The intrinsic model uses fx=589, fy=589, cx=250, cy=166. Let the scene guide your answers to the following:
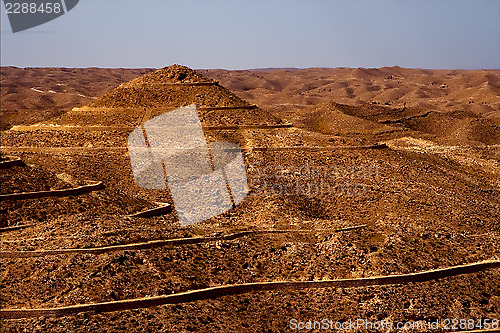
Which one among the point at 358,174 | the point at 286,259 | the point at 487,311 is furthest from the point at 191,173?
the point at 487,311

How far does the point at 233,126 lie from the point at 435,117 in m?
42.6

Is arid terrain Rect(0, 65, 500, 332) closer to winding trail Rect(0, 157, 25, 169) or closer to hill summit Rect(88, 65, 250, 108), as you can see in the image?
winding trail Rect(0, 157, 25, 169)

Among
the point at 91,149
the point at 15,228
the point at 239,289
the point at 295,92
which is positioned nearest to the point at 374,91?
the point at 295,92

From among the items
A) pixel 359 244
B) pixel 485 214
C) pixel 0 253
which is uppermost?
pixel 0 253

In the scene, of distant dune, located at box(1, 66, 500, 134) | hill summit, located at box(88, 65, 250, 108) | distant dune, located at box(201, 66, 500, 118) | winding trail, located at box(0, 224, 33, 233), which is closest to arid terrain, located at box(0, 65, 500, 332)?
hill summit, located at box(88, 65, 250, 108)

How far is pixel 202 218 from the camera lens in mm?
30062

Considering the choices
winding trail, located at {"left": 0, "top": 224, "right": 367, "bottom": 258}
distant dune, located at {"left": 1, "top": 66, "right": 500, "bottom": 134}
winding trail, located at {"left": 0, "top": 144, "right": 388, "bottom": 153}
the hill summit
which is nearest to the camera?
winding trail, located at {"left": 0, "top": 224, "right": 367, "bottom": 258}

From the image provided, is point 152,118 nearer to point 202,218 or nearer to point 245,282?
point 202,218

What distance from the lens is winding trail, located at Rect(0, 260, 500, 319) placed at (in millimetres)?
17172

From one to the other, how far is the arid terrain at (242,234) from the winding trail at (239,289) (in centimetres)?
4

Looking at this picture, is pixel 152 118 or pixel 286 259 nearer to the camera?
pixel 286 259

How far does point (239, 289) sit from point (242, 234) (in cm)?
384

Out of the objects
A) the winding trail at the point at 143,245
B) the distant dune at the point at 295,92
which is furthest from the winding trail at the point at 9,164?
the distant dune at the point at 295,92

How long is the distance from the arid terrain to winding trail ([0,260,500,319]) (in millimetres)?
42
